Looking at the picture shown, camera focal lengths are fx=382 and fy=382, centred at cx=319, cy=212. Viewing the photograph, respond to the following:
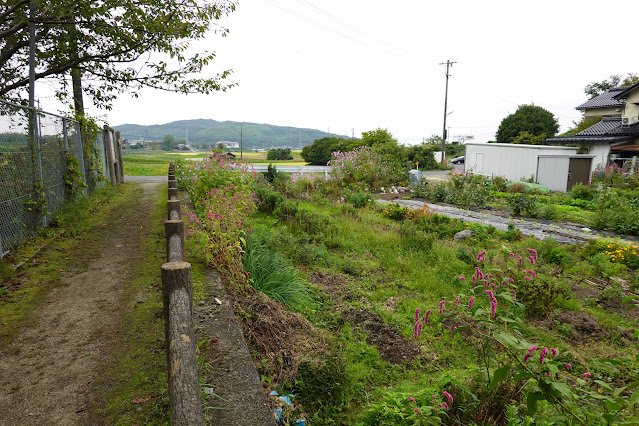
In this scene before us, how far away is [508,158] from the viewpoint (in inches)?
816

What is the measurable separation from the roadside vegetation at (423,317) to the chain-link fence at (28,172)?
247cm

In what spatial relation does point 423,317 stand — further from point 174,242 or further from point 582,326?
point 174,242

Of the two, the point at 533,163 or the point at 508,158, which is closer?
the point at 533,163

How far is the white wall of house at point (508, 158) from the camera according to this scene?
770 inches

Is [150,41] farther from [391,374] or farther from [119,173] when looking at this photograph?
[119,173]

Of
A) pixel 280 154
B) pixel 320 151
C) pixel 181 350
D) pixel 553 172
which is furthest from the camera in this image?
pixel 280 154

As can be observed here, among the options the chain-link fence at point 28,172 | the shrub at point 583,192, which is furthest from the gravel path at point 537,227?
the chain-link fence at point 28,172

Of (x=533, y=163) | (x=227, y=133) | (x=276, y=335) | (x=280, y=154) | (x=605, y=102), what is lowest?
(x=276, y=335)

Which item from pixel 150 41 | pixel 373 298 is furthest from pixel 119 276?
pixel 150 41

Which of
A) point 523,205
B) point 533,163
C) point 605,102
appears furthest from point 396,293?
point 605,102

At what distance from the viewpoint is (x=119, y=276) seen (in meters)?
4.75

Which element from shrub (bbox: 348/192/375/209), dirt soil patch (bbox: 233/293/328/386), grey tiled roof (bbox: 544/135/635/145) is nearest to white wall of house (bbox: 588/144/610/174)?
grey tiled roof (bbox: 544/135/635/145)

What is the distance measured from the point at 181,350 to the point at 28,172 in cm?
551

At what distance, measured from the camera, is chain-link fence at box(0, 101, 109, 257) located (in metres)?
5.10
